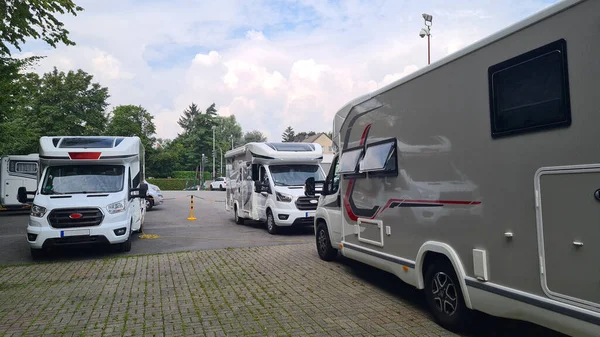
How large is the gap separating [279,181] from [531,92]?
9412mm

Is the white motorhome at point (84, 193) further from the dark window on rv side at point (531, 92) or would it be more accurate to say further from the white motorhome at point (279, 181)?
the dark window on rv side at point (531, 92)

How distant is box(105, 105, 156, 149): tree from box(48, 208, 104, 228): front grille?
4532cm

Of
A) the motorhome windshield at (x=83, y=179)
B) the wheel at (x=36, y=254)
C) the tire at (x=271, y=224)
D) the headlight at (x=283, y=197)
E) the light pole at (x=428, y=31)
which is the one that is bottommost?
the wheel at (x=36, y=254)

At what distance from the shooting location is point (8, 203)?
2019 centimetres

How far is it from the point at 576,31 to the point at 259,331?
4.04 metres

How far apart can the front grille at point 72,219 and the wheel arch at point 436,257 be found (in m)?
6.76

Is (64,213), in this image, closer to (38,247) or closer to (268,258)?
(38,247)

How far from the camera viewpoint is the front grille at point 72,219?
8.75 meters

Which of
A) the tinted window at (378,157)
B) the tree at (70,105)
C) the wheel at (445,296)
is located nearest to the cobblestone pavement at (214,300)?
the wheel at (445,296)

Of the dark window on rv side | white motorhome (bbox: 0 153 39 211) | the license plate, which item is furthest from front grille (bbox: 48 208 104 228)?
white motorhome (bbox: 0 153 39 211)

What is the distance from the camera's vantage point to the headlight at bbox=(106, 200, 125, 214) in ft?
30.1

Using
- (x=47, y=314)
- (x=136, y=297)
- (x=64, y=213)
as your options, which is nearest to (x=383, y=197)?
(x=136, y=297)

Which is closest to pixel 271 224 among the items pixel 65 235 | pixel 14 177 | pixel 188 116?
pixel 65 235

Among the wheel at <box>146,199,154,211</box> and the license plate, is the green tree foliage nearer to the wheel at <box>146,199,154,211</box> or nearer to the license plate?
the wheel at <box>146,199,154,211</box>
